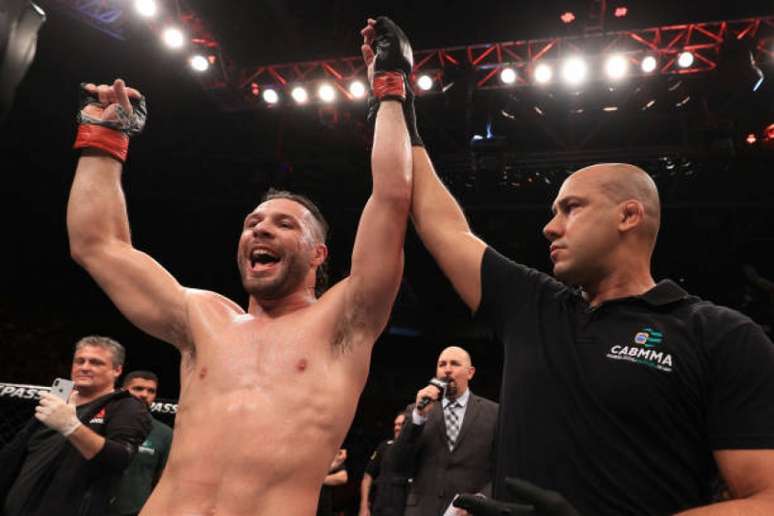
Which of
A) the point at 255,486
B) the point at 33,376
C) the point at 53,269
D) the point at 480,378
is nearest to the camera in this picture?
the point at 255,486

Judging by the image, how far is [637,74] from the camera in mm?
5320

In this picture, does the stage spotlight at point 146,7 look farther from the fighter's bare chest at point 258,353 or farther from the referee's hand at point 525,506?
the referee's hand at point 525,506

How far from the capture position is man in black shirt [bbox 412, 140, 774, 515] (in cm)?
112

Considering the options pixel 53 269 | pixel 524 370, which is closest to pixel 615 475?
pixel 524 370

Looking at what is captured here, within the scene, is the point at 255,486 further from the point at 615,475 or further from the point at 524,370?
the point at 615,475

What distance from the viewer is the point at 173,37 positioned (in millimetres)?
5590

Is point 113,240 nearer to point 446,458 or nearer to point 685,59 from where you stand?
point 446,458

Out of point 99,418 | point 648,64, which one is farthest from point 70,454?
point 648,64

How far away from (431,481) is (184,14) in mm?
4263

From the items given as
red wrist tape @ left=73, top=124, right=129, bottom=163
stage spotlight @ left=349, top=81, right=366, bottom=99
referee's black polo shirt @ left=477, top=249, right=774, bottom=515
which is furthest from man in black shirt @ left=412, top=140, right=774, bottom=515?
stage spotlight @ left=349, top=81, right=366, bottom=99

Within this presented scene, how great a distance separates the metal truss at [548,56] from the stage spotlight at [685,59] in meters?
0.03

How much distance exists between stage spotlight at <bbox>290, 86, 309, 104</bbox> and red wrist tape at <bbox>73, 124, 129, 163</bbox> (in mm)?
4142

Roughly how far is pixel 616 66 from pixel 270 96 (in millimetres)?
3046

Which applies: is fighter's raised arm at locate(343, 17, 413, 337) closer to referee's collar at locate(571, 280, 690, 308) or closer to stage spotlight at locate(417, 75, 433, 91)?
referee's collar at locate(571, 280, 690, 308)
